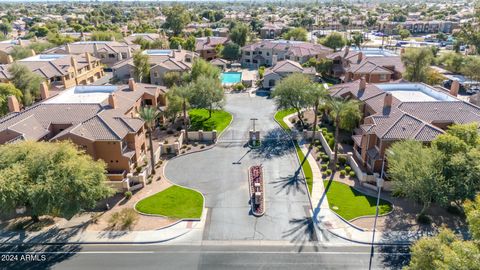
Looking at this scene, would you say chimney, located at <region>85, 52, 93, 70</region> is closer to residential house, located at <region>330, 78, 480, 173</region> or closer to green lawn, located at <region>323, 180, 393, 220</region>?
residential house, located at <region>330, 78, 480, 173</region>

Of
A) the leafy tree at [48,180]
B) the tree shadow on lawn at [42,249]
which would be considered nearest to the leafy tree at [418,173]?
the leafy tree at [48,180]

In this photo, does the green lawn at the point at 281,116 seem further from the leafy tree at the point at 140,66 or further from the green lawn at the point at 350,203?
the leafy tree at the point at 140,66

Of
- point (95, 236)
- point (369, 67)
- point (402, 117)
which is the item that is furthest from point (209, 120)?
point (369, 67)

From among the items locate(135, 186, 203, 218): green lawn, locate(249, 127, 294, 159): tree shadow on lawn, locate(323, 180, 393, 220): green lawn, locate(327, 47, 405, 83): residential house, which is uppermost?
locate(327, 47, 405, 83): residential house

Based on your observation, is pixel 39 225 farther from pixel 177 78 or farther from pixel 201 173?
pixel 177 78

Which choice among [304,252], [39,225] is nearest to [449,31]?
[304,252]

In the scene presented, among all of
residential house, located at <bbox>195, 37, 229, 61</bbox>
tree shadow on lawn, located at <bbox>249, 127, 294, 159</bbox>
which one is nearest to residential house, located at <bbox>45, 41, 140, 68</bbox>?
residential house, located at <bbox>195, 37, 229, 61</bbox>
